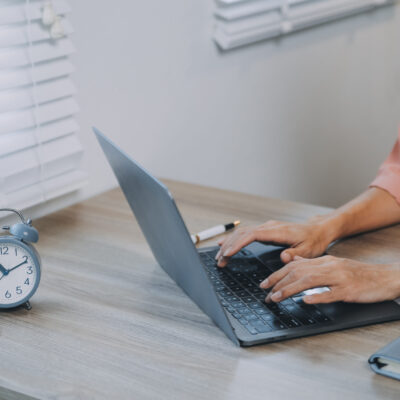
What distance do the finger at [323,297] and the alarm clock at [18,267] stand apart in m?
0.39

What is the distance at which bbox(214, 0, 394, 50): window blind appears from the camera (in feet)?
5.93

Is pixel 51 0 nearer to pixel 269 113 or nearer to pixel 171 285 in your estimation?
pixel 171 285

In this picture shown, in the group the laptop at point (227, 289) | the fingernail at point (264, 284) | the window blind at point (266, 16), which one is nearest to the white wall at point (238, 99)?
the window blind at point (266, 16)

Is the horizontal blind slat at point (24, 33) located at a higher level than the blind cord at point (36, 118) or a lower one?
higher

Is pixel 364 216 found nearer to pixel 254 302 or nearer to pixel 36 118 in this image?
pixel 254 302

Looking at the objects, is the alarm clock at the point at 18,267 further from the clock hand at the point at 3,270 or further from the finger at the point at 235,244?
the finger at the point at 235,244

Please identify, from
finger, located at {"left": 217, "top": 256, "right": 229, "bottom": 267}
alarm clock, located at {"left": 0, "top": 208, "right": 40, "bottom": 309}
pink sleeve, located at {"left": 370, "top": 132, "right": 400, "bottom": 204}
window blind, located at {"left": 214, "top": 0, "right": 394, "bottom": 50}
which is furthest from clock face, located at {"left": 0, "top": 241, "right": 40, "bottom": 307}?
window blind, located at {"left": 214, "top": 0, "right": 394, "bottom": 50}

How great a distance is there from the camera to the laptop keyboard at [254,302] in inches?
37.9

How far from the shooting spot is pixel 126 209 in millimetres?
1476

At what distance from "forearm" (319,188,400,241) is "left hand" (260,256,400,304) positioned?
227 millimetres

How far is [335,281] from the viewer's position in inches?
39.7

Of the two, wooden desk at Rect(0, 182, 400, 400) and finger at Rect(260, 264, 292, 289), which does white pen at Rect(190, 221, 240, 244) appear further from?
finger at Rect(260, 264, 292, 289)

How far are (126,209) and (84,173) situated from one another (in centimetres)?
12

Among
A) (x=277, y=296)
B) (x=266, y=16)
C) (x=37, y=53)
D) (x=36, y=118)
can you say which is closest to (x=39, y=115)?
(x=36, y=118)
